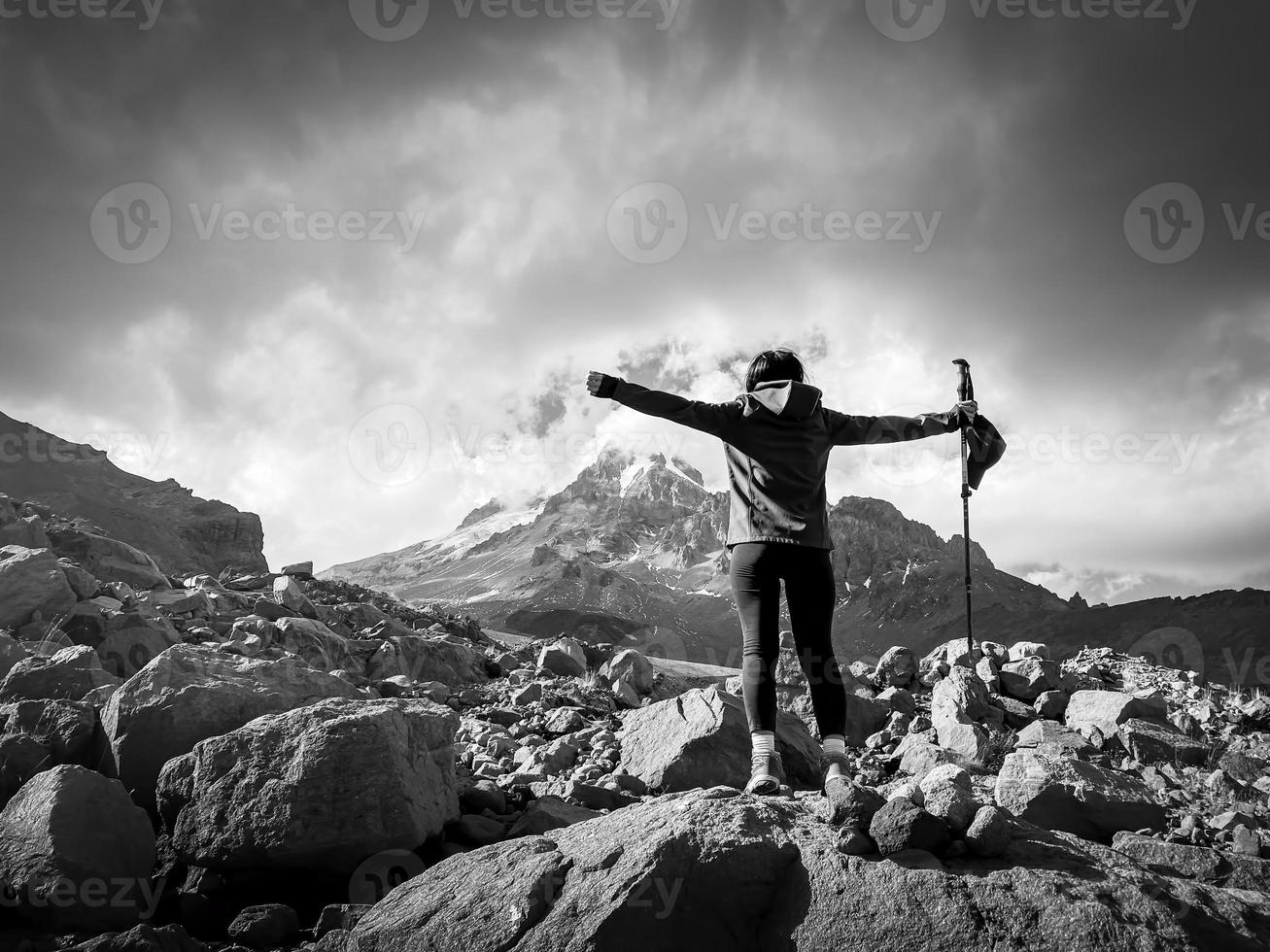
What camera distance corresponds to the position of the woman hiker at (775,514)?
17.0 feet

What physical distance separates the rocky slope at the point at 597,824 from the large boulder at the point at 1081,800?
0.02m

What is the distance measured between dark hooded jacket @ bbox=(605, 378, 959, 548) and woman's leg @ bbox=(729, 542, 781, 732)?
16 centimetres

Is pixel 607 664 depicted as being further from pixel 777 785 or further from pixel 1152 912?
pixel 1152 912

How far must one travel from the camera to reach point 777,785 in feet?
16.1

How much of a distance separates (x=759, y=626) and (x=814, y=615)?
49 cm

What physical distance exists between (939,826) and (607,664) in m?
11.3

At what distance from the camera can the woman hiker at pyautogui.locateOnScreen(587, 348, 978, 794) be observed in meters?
5.19

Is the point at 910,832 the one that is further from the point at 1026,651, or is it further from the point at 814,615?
the point at 1026,651

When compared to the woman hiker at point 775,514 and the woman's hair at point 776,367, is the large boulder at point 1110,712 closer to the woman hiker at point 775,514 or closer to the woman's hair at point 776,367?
the woman hiker at point 775,514

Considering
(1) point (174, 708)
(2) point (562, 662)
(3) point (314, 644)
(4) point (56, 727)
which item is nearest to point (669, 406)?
(1) point (174, 708)

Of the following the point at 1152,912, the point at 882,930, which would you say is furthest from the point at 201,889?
the point at 1152,912

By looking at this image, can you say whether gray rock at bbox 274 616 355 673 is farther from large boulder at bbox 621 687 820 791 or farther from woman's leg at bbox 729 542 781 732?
woman's leg at bbox 729 542 781 732

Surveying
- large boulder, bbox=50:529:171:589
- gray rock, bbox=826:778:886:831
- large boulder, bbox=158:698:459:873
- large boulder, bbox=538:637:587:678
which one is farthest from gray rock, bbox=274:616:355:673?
gray rock, bbox=826:778:886:831

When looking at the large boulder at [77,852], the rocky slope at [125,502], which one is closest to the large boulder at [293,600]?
the large boulder at [77,852]
